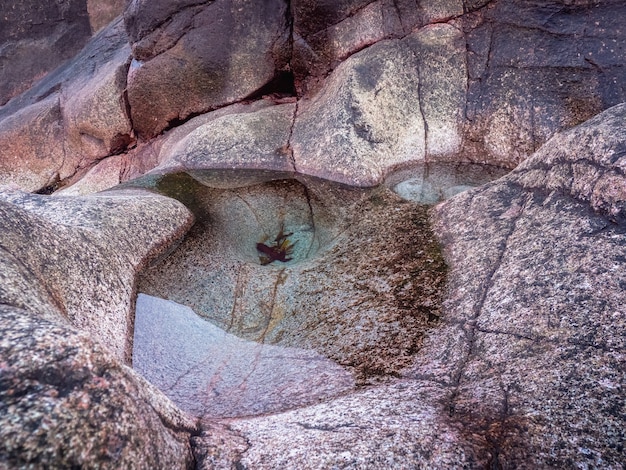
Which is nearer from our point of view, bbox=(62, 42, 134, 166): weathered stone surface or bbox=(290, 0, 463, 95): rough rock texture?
bbox=(290, 0, 463, 95): rough rock texture

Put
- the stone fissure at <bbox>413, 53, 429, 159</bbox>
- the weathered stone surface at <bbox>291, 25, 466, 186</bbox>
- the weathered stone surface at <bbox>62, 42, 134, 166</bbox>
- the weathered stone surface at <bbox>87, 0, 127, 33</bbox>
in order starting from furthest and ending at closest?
the weathered stone surface at <bbox>87, 0, 127, 33</bbox>
the weathered stone surface at <bbox>62, 42, 134, 166</bbox>
the stone fissure at <bbox>413, 53, 429, 159</bbox>
the weathered stone surface at <bbox>291, 25, 466, 186</bbox>

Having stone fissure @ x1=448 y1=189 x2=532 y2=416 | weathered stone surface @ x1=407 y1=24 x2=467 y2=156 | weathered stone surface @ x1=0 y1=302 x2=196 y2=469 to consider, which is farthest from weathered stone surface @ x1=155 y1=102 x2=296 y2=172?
weathered stone surface @ x1=0 y1=302 x2=196 y2=469

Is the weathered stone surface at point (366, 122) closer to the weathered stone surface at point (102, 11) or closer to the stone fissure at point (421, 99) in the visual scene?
the stone fissure at point (421, 99)

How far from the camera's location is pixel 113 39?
29.8 ft

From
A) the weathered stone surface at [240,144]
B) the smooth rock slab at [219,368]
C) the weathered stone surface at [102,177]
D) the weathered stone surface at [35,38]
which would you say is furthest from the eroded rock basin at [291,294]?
the weathered stone surface at [35,38]

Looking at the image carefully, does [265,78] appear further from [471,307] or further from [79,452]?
[79,452]

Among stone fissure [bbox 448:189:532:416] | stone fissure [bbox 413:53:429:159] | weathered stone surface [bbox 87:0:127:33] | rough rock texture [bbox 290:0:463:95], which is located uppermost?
weathered stone surface [bbox 87:0:127:33]

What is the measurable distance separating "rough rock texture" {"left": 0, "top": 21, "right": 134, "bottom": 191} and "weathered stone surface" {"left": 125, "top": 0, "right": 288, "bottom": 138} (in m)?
0.76

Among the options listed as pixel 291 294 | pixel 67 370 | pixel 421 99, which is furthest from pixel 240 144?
pixel 67 370

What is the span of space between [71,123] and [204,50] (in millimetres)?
2791

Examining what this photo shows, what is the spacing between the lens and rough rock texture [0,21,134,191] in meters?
7.62

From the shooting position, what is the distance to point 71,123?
26.7 ft

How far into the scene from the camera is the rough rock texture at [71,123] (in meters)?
7.62

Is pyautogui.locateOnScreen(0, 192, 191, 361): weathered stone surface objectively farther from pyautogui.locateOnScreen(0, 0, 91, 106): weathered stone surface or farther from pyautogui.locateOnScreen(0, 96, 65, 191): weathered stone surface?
pyautogui.locateOnScreen(0, 0, 91, 106): weathered stone surface
